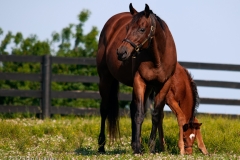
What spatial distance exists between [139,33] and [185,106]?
2220mm

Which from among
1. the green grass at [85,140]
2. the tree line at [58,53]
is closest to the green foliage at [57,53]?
the tree line at [58,53]

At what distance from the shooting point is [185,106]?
1020 centimetres

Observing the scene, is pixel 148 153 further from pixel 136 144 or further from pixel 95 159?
pixel 95 159

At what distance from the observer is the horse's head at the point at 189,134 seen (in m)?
9.69

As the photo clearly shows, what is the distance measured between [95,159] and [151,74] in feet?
5.33

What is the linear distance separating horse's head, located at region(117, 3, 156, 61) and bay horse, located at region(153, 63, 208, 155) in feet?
5.90

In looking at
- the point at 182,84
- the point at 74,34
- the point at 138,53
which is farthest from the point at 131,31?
the point at 74,34

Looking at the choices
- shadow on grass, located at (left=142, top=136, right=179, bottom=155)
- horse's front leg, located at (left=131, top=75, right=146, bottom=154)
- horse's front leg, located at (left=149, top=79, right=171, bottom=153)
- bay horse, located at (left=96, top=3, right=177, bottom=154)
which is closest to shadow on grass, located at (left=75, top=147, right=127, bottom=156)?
bay horse, located at (left=96, top=3, right=177, bottom=154)

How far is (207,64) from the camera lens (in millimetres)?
17094

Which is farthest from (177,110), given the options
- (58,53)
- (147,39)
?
(58,53)

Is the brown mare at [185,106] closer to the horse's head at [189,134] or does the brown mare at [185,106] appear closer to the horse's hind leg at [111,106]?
the horse's head at [189,134]

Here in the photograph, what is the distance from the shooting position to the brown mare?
382 inches

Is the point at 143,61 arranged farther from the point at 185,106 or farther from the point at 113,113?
the point at 113,113

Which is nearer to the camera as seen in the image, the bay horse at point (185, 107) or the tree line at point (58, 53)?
the bay horse at point (185, 107)
